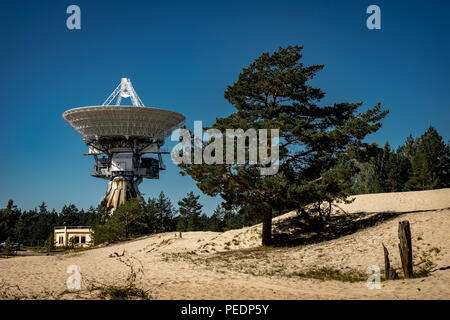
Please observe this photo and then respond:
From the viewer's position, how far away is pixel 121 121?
55344 millimetres

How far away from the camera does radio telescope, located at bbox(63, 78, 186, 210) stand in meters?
54.4

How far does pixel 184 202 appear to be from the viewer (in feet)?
235

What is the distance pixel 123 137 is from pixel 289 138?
4105 cm

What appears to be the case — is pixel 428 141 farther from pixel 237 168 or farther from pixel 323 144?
pixel 237 168

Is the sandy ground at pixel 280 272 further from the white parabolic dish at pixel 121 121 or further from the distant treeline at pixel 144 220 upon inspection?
the white parabolic dish at pixel 121 121

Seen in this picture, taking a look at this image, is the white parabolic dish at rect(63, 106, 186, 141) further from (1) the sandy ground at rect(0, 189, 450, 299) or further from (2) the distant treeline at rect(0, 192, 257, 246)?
(1) the sandy ground at rect(0, 189, 450, 299)

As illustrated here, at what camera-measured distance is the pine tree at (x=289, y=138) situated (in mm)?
20844

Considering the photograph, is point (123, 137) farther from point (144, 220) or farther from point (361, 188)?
point (361, 188)

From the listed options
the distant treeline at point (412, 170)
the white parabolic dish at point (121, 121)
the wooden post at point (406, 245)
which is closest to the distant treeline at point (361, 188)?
the distant treeline at point (412, 170)

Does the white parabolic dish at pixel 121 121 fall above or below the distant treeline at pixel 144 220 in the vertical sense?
above

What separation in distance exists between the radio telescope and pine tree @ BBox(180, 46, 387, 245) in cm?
3199

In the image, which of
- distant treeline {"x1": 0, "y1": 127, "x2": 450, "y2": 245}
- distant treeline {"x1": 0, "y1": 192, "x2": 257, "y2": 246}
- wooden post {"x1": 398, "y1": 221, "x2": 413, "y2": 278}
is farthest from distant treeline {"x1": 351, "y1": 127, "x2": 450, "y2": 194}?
wooden post {"x1": 398, "y1": 221, "x2": 413, "y2": 278}

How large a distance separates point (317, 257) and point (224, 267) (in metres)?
4.54

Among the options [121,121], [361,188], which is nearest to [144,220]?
[121,121]
